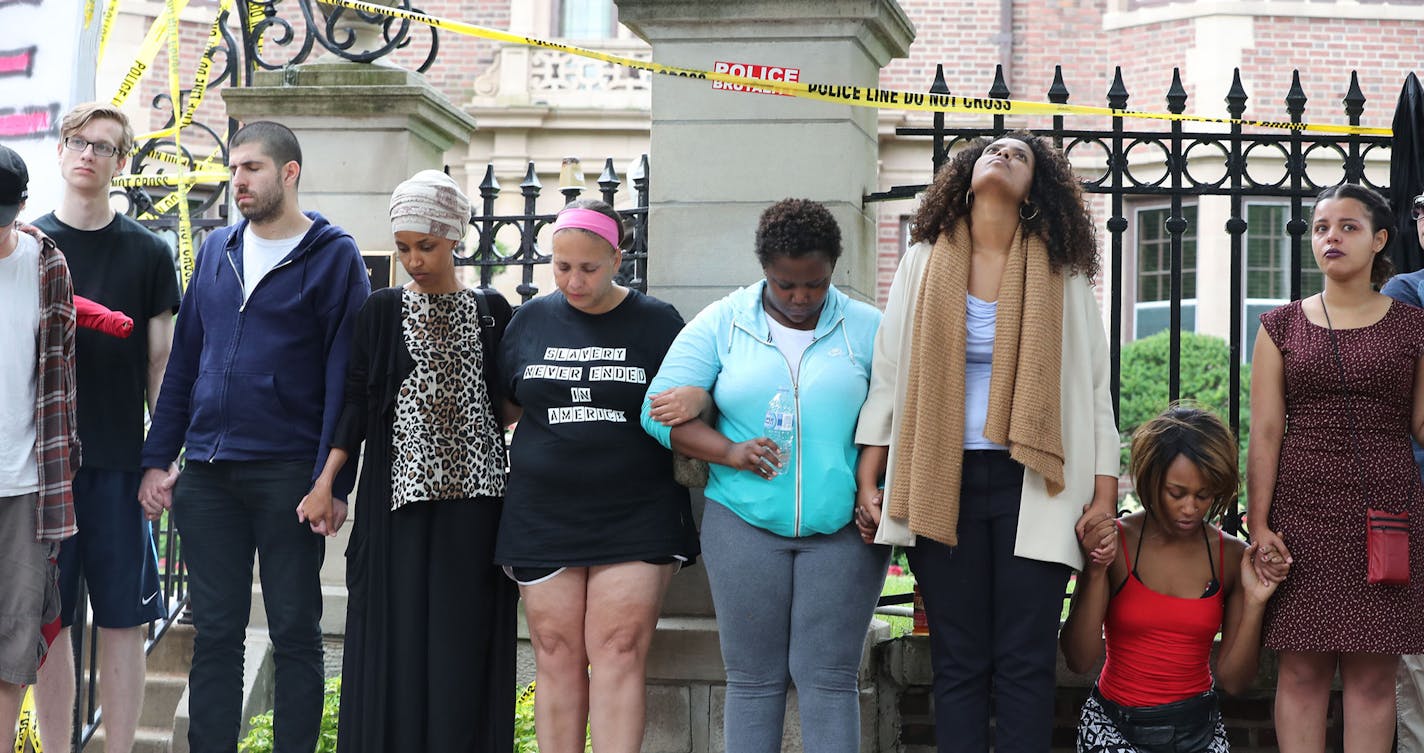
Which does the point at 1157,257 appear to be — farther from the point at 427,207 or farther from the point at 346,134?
the point at 427,207

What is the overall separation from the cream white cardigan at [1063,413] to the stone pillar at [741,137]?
812mm

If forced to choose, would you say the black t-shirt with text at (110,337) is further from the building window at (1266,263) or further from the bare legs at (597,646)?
the building window at (1266,263)

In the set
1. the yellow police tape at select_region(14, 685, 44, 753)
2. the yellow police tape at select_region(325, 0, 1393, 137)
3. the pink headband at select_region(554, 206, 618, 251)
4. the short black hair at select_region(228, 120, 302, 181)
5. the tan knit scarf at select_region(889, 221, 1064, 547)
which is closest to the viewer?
the tan knit scarf at select_region(889, 221, 1064, 547)

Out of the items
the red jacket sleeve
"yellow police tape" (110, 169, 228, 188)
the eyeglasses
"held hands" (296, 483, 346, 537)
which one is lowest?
"held hands" (296, 483, 346, 537)

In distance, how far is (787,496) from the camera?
4.19m

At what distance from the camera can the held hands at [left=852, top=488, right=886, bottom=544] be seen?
4.17 m

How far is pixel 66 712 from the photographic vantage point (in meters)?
4.81

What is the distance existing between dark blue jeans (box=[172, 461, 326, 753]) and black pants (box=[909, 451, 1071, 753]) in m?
1.89

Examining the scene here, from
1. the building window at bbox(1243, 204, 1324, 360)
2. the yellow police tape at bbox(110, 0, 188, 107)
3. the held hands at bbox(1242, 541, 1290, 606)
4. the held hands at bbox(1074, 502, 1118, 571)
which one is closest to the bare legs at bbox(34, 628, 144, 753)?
the yellow police tape at bbox(110, 0, 188, 107)

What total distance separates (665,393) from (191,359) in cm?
156

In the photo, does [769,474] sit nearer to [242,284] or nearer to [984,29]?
[242,284]

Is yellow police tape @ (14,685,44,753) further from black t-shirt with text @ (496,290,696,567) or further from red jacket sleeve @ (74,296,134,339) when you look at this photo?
black t-shirt with text @ (496,290,696,567)

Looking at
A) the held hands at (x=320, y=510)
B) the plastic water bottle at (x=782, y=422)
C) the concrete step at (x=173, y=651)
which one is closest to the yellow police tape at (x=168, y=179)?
the concrete step at (x=173, y=651)

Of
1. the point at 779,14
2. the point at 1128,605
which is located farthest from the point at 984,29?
the point at 1128,605
